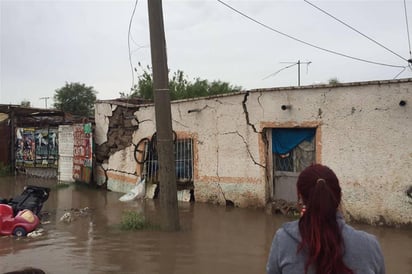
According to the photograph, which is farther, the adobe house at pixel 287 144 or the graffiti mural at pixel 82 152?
the graffiti mural at pixel 82 152

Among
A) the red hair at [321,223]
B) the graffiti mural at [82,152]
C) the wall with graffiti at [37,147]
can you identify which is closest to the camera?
the red hair at [321,223]

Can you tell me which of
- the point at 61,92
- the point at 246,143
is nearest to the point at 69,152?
the point at 246,143

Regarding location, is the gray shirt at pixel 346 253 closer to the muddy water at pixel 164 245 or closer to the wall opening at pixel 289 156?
the muddy water at pixel 164 245

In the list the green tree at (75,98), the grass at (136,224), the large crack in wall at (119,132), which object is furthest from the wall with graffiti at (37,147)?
the green tree at (75,98)

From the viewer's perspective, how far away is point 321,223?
6.27ft

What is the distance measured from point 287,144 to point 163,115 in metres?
3.22

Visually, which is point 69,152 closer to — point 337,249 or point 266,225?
point 266,225

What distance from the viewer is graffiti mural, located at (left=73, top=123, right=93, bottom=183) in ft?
47.9

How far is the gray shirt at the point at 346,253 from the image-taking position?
1.90m

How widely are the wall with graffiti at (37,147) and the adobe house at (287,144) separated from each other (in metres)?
4.82

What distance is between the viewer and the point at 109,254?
21.3ft

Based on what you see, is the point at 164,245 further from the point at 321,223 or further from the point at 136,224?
the point at 321,223

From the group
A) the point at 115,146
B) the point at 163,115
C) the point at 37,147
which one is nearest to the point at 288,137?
the point at 163,115

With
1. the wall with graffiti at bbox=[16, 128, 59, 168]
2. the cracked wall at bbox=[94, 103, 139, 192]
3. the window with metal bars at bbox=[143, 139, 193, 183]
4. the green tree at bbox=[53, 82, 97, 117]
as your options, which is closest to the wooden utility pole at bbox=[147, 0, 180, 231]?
the window with metal bars at bbox=[143, 139, 193, 183]
